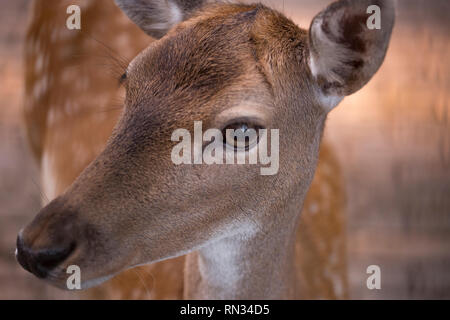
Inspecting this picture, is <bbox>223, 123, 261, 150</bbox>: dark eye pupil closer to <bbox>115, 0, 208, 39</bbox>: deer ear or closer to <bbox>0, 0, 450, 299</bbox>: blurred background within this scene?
<bbox>115, 0, 208, 39</bbox>: deer ear

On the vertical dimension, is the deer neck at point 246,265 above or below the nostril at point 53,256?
below

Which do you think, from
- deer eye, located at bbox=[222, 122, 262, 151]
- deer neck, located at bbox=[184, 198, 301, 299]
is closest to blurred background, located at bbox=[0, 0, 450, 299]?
deer neck, located at bbox=[184, 198, 301, 299]

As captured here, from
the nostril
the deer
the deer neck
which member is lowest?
the deer neck

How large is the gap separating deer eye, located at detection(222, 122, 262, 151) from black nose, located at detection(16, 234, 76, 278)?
1.22ft

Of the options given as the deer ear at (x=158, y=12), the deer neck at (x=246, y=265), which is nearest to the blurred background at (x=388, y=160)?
the deer ear at (x=158, y=12)

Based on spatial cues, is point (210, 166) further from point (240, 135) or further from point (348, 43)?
point (348, 43)

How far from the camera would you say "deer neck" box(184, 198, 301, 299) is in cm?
137

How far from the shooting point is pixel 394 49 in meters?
3.00

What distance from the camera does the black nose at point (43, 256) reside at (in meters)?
1.02

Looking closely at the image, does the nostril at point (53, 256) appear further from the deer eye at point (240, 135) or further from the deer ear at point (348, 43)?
the deer ear at point (348, 43)

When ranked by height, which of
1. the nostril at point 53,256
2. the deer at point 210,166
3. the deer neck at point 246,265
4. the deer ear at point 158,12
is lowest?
the deer neck at point 246,265

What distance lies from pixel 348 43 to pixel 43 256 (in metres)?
0.77
